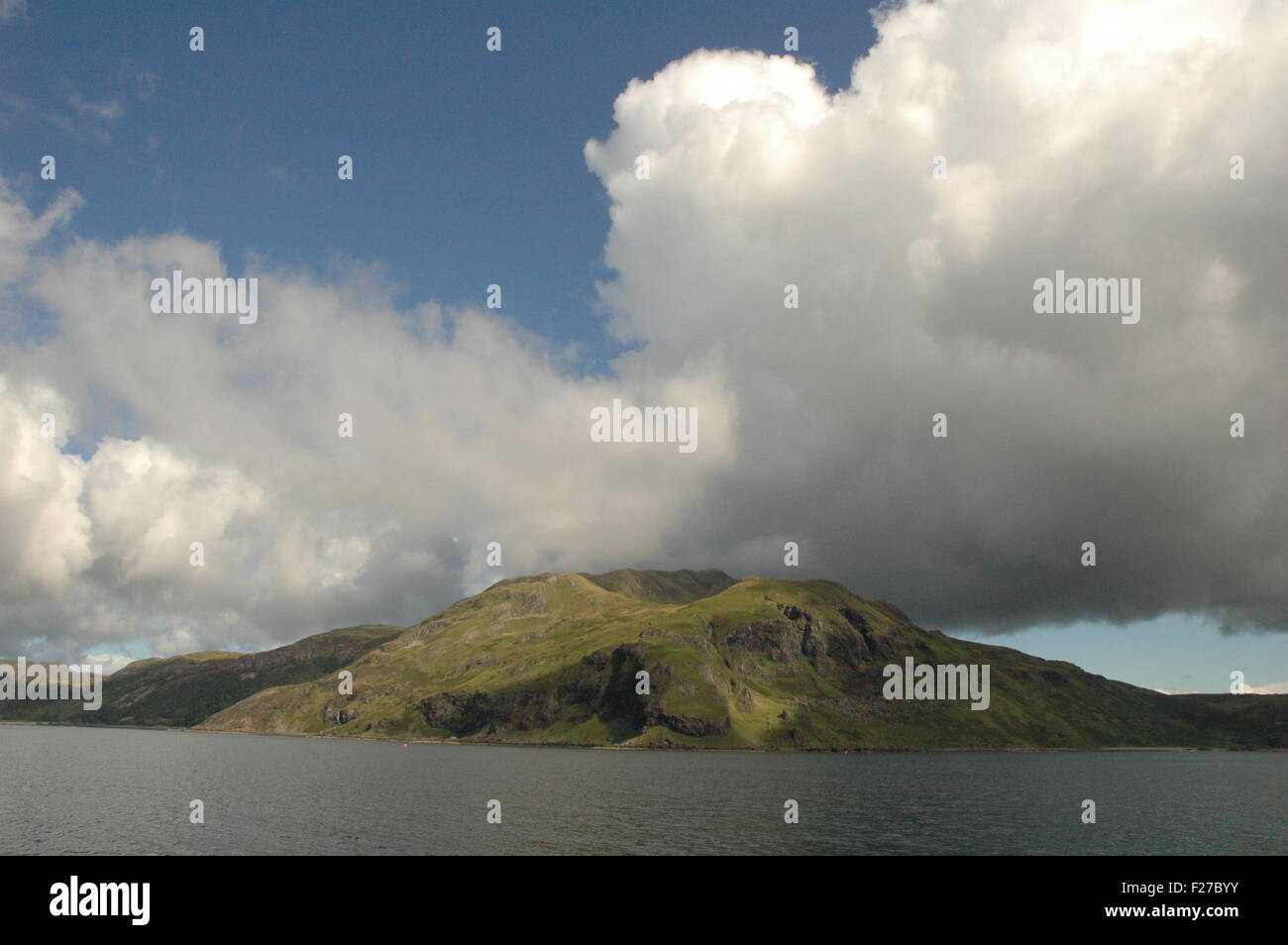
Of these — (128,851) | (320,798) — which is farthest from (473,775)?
(128,851)
